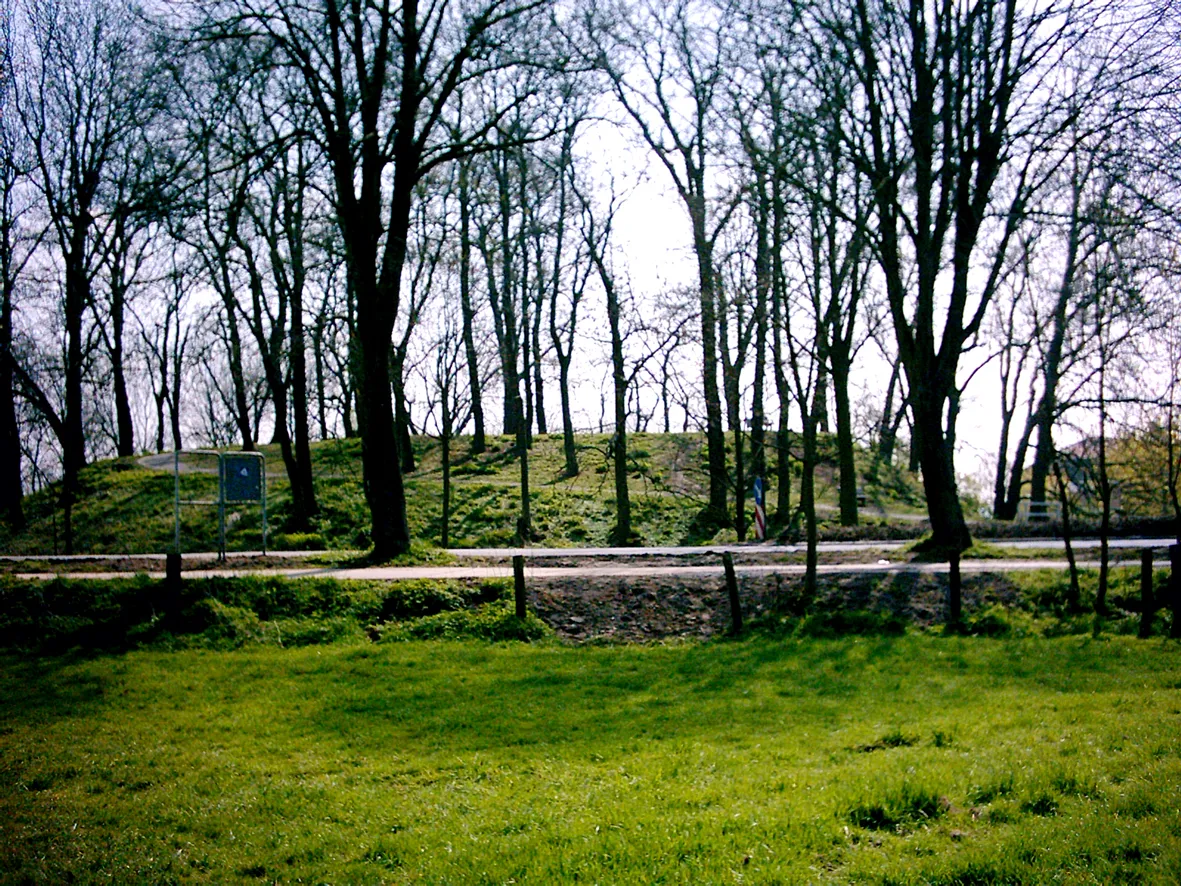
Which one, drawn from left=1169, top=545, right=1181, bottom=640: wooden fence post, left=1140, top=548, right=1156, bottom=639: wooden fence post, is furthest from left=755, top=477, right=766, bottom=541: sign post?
left=1169, top=545, right=1181, bottom=640: wooden fence post

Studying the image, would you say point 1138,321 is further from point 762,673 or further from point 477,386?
point 477,386

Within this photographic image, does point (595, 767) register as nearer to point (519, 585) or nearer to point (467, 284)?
point (519, 585)

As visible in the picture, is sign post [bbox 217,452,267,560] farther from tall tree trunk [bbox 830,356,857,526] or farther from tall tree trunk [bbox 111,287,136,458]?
tall tree trunk [bbox 111,287,136,458]

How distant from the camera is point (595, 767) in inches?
325

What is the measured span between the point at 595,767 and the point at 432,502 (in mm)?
25822

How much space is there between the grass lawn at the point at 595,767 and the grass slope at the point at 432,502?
13726 millimetres

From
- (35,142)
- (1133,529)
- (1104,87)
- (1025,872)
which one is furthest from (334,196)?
(1025,872)

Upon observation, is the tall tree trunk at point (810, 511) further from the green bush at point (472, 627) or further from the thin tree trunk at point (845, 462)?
the thin tree trunk at point (845, 462)

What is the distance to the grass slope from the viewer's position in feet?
96.5

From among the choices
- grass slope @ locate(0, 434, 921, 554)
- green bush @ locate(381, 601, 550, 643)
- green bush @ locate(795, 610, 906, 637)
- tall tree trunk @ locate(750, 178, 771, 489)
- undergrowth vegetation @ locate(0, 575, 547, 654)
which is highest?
tall tree trunk @ locate(750, 178, 771, 489)

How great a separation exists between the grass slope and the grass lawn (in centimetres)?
1373

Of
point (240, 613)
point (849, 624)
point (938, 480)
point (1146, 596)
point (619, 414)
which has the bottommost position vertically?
point (849, 624)

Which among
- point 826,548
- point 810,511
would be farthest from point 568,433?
point 810,511

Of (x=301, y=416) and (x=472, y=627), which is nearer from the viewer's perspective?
(x=472, y=627)
